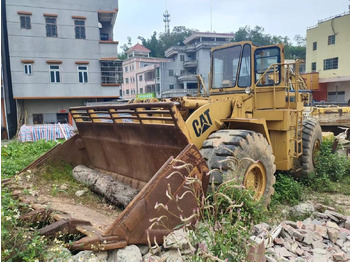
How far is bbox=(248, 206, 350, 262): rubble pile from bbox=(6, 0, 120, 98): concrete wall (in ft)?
64.3

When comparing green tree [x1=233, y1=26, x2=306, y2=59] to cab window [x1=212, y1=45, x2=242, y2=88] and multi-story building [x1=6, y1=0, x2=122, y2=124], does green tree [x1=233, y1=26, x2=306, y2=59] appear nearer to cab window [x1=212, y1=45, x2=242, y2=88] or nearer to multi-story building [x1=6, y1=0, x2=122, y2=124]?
multi-story building [x1=6, y1=0, x2=122, y2=124]

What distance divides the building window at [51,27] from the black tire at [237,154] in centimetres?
1954

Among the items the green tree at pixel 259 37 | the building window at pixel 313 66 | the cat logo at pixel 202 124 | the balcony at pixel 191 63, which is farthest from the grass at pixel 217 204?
the green tree at pixel 259 37

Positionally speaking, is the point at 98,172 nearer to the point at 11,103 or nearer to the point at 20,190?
the point at 20,190

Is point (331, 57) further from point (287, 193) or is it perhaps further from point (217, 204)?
point (217, 204)

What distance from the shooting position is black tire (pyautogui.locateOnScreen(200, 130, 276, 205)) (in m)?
4.43

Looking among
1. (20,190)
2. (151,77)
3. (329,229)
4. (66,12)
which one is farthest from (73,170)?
(151,77)

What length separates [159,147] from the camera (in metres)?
4.62

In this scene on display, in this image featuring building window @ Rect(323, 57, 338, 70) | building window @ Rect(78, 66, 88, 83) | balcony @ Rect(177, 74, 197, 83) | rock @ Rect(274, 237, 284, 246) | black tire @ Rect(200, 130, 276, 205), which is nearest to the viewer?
rock @ Rect(274, 237, 284, 246)

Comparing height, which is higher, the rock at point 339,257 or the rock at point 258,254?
the rock at point 258,254

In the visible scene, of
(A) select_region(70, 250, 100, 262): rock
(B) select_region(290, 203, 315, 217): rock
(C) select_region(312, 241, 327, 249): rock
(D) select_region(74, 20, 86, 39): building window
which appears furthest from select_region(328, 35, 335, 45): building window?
(A) select_region(70, 250, 100, 262): rock

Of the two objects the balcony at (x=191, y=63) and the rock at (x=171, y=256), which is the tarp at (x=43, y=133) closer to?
the rock at (x=171, y=256)

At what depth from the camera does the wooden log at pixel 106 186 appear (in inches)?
185

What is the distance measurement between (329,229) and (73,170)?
448cm
